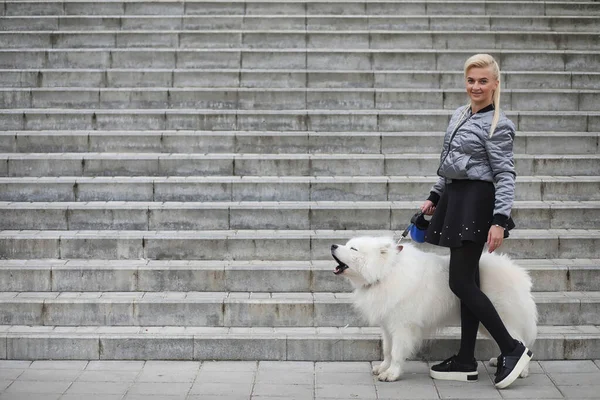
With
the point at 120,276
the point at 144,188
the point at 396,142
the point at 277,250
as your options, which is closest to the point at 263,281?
the point at 277,250

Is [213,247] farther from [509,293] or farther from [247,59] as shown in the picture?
[247,59]

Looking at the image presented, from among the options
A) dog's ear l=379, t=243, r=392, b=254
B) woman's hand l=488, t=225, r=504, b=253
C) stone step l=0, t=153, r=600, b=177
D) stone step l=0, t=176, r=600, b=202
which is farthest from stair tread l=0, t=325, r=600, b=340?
stone step l=0, t=153, r=600, b=177

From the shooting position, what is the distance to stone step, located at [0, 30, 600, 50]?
Result: 11453mm

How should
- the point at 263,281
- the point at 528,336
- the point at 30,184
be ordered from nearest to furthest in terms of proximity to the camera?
the point at 528,336 < the point at 263,281 < the point at 30,184

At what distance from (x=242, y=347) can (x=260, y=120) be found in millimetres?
3507

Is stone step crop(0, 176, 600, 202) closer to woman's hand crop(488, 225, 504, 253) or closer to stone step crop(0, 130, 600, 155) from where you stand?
stone step crop(0, 130, 600, 155)

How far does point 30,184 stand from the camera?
9.00 metres

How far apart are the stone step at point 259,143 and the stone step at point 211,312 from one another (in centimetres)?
256

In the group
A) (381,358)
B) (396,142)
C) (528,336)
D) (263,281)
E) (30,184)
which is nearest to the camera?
(528,336)

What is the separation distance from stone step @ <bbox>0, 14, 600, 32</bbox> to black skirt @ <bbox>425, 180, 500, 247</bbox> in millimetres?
6001

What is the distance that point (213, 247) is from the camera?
8227 mm

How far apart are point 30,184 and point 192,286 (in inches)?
88.8

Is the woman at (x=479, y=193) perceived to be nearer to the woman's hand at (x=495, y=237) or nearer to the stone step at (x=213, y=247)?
the woman's hand at (x=495, y=237)

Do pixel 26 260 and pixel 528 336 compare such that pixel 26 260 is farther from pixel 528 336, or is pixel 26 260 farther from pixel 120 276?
pixel 528 336
